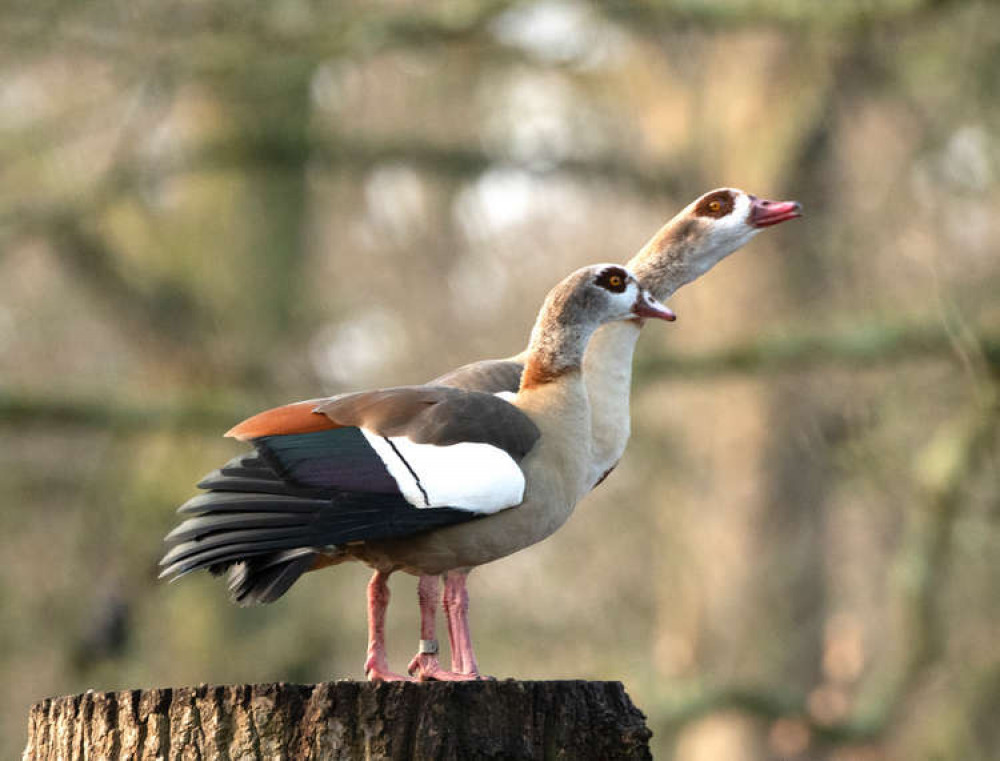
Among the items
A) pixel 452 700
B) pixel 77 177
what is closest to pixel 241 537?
pixel 452 700

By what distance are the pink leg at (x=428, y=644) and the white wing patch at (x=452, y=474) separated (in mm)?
514

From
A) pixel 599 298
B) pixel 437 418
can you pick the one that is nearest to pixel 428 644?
pixel 437 418

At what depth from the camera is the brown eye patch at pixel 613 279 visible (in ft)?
18.6

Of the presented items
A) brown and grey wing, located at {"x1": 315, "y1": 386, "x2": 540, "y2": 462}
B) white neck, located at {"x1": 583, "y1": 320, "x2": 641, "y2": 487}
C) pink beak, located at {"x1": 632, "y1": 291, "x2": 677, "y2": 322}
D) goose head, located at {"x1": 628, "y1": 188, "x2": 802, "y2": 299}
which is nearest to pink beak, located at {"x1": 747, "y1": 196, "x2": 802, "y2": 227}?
goose head, located at {"x1": 628, "y1": 188, "x2": 802, "y2": 299}

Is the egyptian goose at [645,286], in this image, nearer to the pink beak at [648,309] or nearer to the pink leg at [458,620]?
the pink beak at [648,309]

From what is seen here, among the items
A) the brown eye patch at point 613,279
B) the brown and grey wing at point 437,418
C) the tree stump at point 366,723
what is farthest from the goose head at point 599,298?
the tree stump at point 366,723

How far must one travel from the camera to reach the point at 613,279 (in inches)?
225

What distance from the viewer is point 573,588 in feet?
64.8

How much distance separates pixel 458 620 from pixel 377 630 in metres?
0.35

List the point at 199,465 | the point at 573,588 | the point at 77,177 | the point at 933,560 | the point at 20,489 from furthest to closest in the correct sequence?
the point at 573,588 < the point at 20,489 < the point at 199,465 < the point at 77,177 < the point at 933,560

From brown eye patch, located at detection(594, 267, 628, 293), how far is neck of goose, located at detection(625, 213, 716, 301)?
34.1 inches

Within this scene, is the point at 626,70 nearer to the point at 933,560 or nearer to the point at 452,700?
the point at 933,560

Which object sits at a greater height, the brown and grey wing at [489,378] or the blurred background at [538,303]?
the blurred background at [538,303]

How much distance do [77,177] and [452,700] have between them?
1048cm
